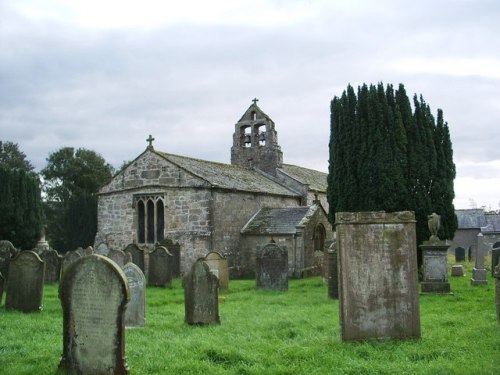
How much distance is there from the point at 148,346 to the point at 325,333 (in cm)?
276

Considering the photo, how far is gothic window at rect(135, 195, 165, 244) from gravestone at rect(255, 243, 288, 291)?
832cm

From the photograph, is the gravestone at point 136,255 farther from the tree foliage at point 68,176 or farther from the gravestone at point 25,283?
the tree foliage at point 68,176

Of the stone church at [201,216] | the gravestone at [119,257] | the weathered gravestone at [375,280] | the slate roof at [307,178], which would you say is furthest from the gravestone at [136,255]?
the slate roof at [307,178]

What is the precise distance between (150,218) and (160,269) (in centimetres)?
693

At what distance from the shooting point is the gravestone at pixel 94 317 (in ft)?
19.3

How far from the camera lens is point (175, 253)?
20672 mm

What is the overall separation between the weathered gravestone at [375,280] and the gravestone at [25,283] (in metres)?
6.79

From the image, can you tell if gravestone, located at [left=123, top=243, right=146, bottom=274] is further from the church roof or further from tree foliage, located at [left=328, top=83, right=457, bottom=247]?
tree foliage, located at [left=328, top=83, right=457, bottom=247]

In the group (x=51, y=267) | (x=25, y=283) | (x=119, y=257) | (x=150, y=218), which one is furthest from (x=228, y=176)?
(x=25, y=283)

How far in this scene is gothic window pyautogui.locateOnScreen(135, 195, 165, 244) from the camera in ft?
74.4

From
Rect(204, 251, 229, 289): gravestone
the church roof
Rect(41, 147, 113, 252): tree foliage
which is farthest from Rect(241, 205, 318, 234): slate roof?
Rect(41, 147, 113, 252): tree foliage

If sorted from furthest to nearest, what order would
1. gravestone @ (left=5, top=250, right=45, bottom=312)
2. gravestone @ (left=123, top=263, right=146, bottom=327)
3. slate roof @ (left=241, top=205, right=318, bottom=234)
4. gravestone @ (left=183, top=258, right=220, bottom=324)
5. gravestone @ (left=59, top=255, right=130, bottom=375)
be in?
slate roof @ (left=241, top=205, right=318, bottom=234), gravestone @ (left=5, top=250, right=45, bottom=312), gravestone @ (left=183, top=258, right=220, bottom=324), gravestone @ (left=123, top=263, right=146, bottom=327), gravestone @ (left=59, top=255, right=130, bottom=375)

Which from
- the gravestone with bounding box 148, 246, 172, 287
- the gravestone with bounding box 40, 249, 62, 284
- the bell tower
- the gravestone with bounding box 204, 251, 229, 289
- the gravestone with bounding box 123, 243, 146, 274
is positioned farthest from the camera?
the bell tower

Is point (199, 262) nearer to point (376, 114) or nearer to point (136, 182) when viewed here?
point (376, 114)
